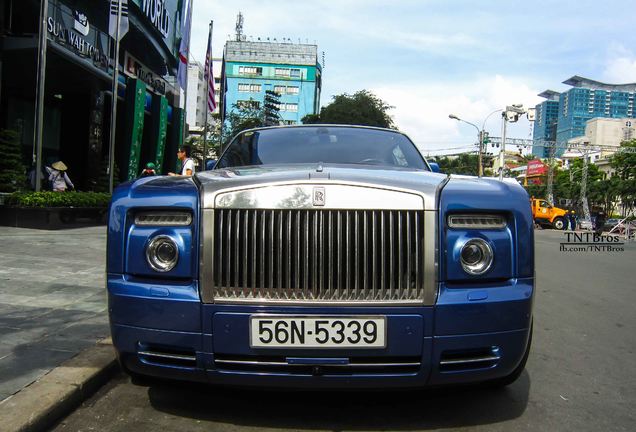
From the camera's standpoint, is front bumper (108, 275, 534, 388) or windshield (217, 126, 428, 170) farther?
windshield (217, 126, 428, 170)

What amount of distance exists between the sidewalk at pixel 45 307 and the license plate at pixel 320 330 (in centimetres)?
136

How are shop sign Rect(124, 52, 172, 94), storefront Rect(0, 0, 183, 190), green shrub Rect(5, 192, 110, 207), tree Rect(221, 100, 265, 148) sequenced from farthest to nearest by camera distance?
tree Rect(221, 100, 265, 148)
shop sign Rect(124, 52, 172, 94)
storefront Rect(0, 0, 183, 190)
green shrub Rect(5, 192, 110, 207)

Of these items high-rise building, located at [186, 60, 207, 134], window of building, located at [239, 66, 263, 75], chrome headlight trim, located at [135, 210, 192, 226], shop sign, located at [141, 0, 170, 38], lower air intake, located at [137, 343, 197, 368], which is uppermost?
window of building, located at [239, 66, 263, 75]

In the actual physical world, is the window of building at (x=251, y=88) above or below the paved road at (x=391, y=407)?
above

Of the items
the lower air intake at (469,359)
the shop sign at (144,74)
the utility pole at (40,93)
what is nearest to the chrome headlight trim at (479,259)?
the lower air intake at (469,359)

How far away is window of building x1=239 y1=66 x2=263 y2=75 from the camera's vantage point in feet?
302

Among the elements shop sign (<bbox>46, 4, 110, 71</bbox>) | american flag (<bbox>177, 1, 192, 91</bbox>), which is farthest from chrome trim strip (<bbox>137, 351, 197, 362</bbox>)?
american flag (<bbox>177, 1, 192, 91</bbox>)

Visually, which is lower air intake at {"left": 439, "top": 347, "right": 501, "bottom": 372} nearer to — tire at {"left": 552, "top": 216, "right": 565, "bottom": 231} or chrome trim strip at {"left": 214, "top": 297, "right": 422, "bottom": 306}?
chrome trim strip at {"left": 214, "top": 297, "right": 422, "bottom": 306}

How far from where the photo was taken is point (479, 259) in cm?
246

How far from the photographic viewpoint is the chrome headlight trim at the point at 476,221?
96.5 inches

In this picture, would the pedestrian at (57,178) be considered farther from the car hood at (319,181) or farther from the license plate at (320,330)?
the license plate at (320,330)

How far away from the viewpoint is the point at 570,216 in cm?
3722

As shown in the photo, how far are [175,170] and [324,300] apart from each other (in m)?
27.3

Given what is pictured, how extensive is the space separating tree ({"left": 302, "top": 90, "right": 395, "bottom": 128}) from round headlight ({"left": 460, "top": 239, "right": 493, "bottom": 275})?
140 feet
